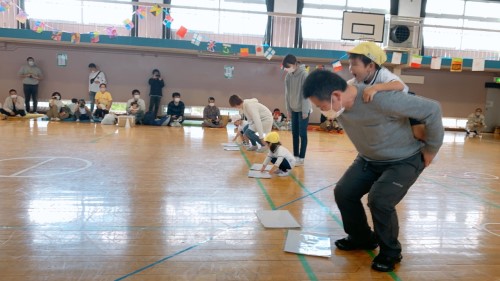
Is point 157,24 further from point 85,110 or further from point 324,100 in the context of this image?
point 324,100

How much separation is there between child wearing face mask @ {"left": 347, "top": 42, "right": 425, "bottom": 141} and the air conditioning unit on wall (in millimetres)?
9873

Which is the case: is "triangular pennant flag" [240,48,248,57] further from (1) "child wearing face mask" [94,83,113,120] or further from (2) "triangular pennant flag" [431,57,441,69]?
(2) "triangular pennant flag" [431,57,441,69]

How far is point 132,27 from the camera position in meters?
11.9

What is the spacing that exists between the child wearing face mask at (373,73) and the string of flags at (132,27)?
9630 millimetres

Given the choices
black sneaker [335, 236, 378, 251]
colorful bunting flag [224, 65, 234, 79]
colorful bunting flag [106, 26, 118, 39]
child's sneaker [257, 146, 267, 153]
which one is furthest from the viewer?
colorful bunting flag [224, 65, 234, 79]

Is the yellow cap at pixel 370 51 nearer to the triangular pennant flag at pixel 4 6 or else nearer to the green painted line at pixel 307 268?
the green painted line at pixel 307 268

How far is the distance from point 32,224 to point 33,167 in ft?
7.25

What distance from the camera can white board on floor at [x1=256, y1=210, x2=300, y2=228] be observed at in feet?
9.93

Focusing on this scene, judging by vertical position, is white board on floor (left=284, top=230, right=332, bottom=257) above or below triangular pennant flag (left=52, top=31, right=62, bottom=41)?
below

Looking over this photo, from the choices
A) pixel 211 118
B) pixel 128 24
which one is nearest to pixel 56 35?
pixel 128 24

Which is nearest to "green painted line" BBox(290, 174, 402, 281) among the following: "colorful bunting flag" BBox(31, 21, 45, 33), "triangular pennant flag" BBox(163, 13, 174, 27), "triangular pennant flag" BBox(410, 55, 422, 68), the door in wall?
"triangular pennant flag" BBox(163, 13, 174, 27)

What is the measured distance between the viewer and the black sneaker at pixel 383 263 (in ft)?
7.64

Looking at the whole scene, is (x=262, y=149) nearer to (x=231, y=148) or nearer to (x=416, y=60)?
(x=231, y=148)

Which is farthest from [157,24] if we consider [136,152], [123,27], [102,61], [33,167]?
[33,167]
